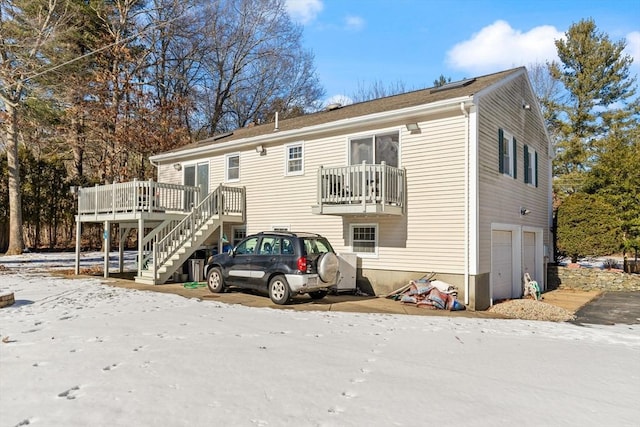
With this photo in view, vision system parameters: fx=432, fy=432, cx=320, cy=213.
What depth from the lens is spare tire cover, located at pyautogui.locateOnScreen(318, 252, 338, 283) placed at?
10.1 metres

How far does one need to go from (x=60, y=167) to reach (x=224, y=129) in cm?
1202

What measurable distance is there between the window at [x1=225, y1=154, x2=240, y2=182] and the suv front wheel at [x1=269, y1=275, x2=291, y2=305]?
267 inches

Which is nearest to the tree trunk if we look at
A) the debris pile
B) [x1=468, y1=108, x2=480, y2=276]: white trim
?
the debris pile

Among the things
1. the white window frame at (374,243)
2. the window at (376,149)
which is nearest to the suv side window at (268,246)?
the white window frame at (374,243)

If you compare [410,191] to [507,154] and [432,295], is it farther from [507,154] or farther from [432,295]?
[507,154]

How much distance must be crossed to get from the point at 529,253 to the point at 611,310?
4.06m

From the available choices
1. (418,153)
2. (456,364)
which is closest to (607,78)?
(418,153)

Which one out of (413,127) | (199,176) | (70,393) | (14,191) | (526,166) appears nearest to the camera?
(70,393)

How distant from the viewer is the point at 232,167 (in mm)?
16359

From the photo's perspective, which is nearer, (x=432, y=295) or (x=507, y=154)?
(x=432, y=295)

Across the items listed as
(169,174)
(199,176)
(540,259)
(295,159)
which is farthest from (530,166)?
(169,174)

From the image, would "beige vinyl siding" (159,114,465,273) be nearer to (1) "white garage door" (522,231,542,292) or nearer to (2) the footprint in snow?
(1) "white garage door" (522,231,542,292)

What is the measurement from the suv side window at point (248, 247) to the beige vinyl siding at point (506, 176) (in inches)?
222

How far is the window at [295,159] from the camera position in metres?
14.3
